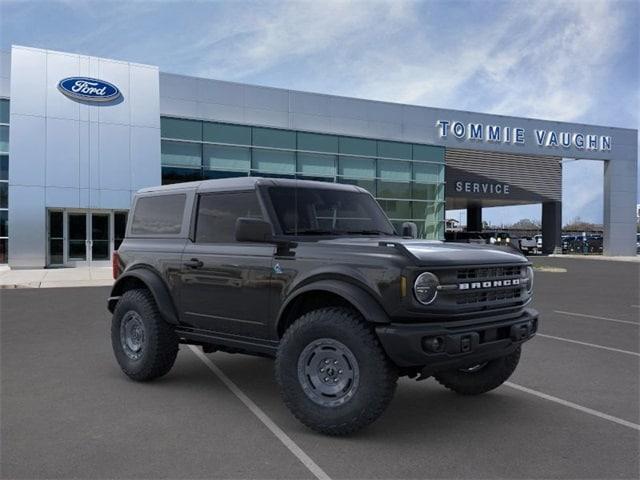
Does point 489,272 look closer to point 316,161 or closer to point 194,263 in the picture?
point 194,263

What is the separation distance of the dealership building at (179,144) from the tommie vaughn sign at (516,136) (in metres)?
0.08

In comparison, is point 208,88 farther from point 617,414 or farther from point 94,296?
point 617,414

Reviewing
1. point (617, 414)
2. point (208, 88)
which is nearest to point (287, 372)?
point (617, 414)

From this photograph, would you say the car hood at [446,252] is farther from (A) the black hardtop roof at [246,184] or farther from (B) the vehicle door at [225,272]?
(A) the black hardtop roof at [246,184]

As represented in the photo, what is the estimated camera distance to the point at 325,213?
559cm

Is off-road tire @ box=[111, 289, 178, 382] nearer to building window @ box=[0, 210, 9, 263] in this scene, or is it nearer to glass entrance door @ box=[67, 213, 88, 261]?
glass entrance door @ box=[67, 213, 88, 261]

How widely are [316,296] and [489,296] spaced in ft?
4.63

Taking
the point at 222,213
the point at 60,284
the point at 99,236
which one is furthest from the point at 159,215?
the point at 99,236

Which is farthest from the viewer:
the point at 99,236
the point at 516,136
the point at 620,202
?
the point at 620,202

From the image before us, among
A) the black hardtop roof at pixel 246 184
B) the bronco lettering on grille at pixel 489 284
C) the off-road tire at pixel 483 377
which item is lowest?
the off-road tire at pixel 483 377

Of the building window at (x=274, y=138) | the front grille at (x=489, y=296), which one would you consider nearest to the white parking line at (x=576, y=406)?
the front grille at (x=489, y=296)

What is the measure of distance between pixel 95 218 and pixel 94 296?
1036 centimetres

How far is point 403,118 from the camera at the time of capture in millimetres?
30750

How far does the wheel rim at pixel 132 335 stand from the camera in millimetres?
6082
